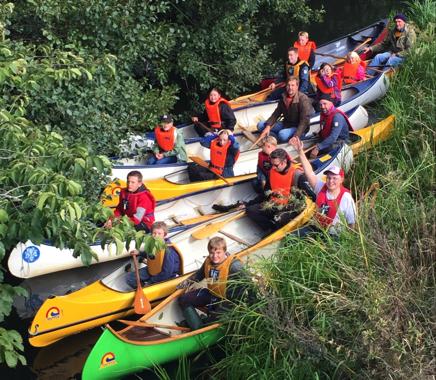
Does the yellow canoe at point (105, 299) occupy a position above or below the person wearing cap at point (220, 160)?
below

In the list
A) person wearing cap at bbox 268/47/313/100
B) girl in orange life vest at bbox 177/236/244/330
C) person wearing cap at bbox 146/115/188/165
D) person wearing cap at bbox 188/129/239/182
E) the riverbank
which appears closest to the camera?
the riverbank

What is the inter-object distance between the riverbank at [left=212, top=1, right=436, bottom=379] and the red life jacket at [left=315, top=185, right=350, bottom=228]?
1.00 feet

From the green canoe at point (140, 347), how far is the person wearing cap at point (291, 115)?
4.28 metres

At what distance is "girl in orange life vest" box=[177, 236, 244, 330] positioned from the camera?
5.58 metres

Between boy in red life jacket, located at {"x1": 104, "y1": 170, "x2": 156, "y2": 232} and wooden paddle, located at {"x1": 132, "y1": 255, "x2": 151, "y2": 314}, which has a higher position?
boy in red life jacket, located at {"x1": 104, "y1": 170, "x2": 156, "y2": 232}

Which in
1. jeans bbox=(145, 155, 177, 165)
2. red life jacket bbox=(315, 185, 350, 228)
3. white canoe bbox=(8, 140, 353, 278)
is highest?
red life jacket bbox=(315, 185, 350, 228)

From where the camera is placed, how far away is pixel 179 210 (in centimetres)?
791

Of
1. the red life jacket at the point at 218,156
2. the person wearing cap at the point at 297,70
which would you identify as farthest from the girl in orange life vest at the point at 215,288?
the person wearing cap at the point at 297,70

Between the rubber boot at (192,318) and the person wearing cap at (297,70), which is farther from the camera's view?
the person wearing cap at (297,70)

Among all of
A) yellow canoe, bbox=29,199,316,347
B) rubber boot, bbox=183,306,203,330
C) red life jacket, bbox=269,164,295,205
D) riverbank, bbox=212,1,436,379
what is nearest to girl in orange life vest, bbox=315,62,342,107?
red life jacket, bbox=269,164,295,205

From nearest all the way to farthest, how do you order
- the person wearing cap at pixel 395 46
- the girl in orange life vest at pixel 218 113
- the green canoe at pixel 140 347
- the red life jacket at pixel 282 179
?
the green canoe at pixel 140 347, the red life jacket at pixel 282 179, the girl in orange life vest at pixel 218 113, the person wearing cap at pixel 395 46

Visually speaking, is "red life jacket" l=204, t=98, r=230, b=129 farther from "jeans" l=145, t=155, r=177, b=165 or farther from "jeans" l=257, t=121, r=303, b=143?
"jeans" l=145, t=155, r=177, b=165

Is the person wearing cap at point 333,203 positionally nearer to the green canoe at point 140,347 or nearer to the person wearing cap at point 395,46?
the green canoe at point 140,347

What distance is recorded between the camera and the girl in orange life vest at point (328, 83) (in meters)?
10.1
